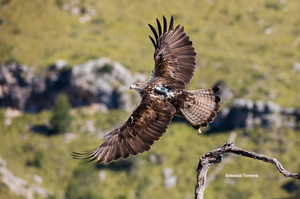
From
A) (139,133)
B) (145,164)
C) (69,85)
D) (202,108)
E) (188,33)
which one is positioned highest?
(188,33)

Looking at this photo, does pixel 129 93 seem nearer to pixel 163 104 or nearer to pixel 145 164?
pixel 145 164

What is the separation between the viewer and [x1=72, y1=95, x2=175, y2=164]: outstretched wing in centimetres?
1341

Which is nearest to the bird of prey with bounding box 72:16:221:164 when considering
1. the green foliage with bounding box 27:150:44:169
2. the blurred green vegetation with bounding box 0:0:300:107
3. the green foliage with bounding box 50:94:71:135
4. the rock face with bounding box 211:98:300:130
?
the rock face with bounding box 211:98:300:130

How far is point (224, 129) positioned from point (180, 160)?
12374mm

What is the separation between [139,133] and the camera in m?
13.9

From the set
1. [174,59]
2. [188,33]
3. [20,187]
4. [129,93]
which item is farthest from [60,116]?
[174,59]

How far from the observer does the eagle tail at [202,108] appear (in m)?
14.9

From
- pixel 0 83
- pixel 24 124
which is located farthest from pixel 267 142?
pixel 0 83

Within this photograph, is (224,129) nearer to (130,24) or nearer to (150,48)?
(150,48)

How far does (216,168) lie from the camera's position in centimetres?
7881

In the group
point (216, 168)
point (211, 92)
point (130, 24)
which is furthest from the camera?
point (130, 24)

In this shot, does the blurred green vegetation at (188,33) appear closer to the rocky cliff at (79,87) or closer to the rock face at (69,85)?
the rocky cliff at (79,87)

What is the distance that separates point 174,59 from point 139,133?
5.04 meters

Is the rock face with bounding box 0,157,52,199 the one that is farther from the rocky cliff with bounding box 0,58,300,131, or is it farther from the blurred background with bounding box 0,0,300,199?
the rocky cliff with bounding box 0,58,300,131
